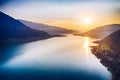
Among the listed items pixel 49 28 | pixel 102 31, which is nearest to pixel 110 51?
pixel 102 31

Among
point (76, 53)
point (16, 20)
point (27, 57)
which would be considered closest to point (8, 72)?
point (27, 57)

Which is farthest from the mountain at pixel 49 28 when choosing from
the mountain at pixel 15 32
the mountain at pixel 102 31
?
the mountain at pixel 102 31

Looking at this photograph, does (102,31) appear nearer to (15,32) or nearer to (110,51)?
(110,51)

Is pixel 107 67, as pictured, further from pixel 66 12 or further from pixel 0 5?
pixel 0 5

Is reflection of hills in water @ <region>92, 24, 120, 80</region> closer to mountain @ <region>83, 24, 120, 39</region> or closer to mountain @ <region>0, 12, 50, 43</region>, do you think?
mountain @ <region>83, 24, 120, 39</region>

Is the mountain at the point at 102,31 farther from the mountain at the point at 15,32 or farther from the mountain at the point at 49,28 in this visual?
the mountain at the point at 15,32

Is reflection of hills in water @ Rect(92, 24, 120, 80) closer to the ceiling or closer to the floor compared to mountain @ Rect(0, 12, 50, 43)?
closer to the floor

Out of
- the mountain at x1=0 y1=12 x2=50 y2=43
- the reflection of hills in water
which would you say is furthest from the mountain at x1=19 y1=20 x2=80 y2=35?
the reflection of hills in water
